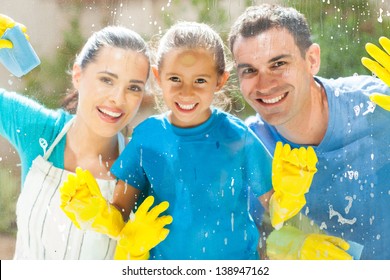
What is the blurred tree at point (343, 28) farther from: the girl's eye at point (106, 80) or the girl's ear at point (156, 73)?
the girl's eye at point (106, 80)

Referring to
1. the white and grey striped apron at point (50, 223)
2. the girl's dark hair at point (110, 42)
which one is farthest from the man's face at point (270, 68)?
the white and grey striped apron at point (50, 223)

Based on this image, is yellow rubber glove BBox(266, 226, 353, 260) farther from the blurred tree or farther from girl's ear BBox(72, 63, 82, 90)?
girl's ear BBox(72, 63, 82, 90)

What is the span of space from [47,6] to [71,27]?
0.08 metres

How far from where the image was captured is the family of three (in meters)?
1.47

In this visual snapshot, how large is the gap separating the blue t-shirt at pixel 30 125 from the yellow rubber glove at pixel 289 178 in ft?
1.64

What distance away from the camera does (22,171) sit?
1.53 meters

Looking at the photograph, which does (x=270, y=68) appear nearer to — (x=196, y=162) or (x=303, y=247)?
(x=196, y=162)

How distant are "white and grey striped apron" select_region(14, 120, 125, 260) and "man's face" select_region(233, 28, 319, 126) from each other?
12.8 inches

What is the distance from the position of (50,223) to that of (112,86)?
1.16 feet

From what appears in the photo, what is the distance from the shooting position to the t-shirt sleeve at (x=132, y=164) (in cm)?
149

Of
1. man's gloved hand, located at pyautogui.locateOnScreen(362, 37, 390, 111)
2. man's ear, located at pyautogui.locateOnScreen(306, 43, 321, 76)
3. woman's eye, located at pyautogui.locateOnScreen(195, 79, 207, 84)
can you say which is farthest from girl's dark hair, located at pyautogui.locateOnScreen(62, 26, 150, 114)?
man's gloved hand, located at pyautogui.locateOnScreen(362, 37, 390, 111)

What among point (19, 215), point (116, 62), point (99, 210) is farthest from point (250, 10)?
point (19, 215)

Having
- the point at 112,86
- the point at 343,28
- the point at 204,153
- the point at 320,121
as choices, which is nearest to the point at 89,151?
the point at 112,86
